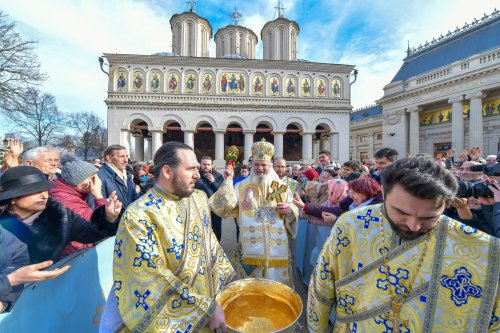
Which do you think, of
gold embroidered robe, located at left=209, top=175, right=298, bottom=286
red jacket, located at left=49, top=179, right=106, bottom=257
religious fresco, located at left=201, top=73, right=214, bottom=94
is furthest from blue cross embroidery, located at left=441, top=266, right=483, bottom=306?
religious fresco, located at left=201, top=73, right=214, bottom=94

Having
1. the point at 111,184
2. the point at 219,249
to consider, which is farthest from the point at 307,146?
the point at 219,249

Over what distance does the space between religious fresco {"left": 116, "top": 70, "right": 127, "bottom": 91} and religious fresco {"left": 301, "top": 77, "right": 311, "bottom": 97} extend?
616 inches

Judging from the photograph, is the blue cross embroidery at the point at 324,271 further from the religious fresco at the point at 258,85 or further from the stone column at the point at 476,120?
the stone column at the point at 476,120

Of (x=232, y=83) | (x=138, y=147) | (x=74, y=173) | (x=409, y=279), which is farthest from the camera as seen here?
(x=138, y=147)

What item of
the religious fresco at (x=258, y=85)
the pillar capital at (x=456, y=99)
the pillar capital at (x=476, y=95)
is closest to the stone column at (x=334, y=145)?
the religious fresco at (x=258, y=85)

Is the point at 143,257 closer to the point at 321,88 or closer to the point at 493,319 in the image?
the point at 493,319

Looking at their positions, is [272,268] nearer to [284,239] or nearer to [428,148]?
[284,239]

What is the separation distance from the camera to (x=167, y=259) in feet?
5.25

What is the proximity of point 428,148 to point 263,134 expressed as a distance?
1569 cm

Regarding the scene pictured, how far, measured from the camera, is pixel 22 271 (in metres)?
1.38

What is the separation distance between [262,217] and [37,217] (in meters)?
2.32

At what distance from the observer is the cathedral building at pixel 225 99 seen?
20.0m

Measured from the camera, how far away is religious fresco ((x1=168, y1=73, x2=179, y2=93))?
67.4ft

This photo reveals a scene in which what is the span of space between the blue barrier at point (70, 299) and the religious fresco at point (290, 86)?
2130 cm
